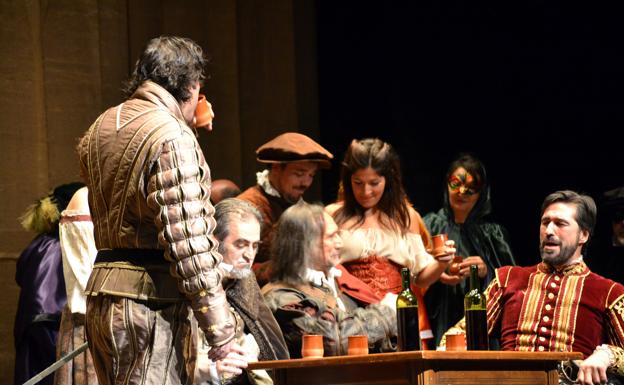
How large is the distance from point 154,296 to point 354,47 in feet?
14.5

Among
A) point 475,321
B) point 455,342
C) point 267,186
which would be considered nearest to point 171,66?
point 455,342

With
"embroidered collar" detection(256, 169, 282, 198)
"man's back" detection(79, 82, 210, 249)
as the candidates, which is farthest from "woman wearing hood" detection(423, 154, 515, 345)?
"man's back" detection(79, 82, 210, 249)

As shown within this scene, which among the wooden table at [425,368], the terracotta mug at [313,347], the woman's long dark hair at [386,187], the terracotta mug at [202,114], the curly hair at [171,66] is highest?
the curly hair at [171,66]

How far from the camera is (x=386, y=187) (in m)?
6.38

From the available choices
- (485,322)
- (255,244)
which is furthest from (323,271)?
(485,322)

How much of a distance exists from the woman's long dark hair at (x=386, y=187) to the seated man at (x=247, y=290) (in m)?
1.28

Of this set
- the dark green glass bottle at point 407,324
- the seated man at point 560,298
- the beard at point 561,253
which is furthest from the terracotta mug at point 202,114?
the beard at point 561,253

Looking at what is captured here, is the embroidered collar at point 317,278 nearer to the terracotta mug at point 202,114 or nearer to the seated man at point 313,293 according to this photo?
the seated man at point 313,293

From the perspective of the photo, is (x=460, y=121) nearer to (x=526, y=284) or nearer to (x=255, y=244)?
(x=526, y=284)

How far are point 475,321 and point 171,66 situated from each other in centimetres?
175

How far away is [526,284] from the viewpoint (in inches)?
217

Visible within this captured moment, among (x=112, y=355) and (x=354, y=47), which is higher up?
(x=354, y=47)

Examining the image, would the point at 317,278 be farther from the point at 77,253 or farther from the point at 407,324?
the point at 77,253

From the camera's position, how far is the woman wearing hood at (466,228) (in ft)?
22.0
